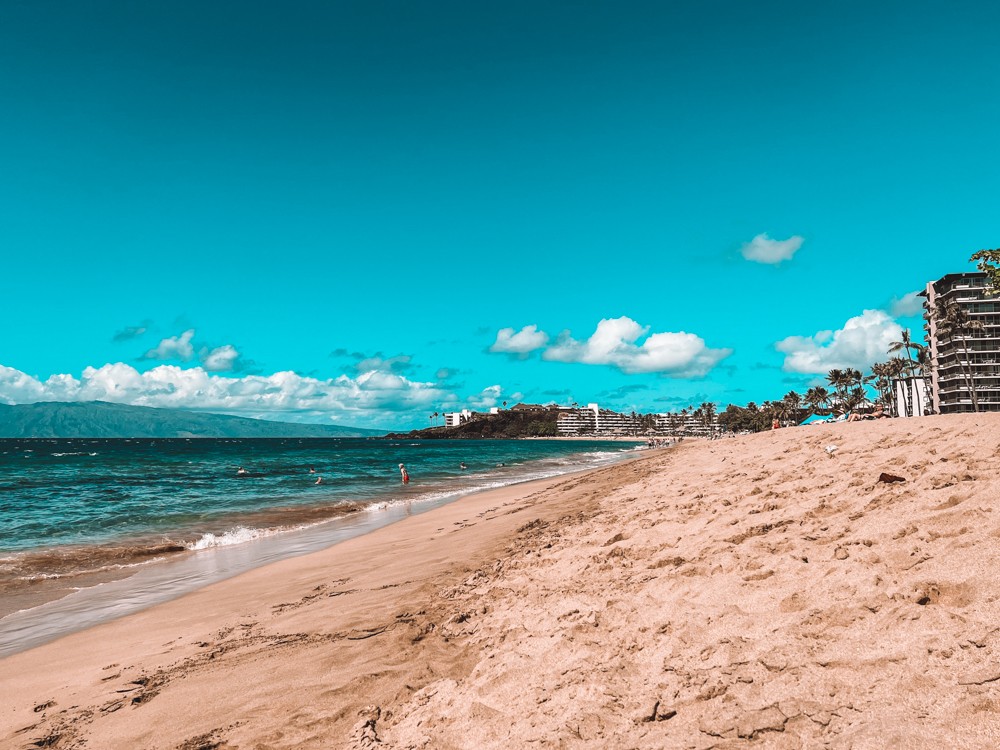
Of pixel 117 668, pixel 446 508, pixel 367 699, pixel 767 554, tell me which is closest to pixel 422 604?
pixel 367 699

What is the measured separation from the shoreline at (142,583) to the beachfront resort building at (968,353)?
101250 millimetres

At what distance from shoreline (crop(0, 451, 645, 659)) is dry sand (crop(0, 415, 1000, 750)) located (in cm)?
104

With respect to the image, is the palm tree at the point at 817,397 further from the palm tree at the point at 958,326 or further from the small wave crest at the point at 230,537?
the small wave crest at the point at 230,537

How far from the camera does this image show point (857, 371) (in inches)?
4318

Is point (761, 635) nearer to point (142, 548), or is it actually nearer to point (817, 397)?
point (142, 548)

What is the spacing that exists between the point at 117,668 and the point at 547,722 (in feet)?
17.2

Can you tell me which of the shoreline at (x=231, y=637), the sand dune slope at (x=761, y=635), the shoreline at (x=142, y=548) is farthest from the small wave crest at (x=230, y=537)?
the sand dune slope at (x=761, y=635)

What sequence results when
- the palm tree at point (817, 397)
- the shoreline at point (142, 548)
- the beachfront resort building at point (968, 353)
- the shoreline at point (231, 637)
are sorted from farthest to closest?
the palm tree at point (817, 397)
the beachfront resort building at point (968, 353)
the shoreline at point (142, 548)
the shoreline at point (231, 637)

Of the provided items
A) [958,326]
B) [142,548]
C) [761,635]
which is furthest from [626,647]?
[958,326]

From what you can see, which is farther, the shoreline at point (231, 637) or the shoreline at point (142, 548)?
the shoreline at point (142, 548)

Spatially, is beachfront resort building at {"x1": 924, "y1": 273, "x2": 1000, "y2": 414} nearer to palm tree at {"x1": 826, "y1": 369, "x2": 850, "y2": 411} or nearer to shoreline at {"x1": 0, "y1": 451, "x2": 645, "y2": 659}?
palm tree at {"x1": 826, "y1": 369, "x2": 850, "y2": 411}

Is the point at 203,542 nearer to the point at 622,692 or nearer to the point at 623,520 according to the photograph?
the point at 623,520

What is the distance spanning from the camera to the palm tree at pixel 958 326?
3116 inches

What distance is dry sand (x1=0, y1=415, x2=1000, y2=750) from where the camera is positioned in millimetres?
3221
